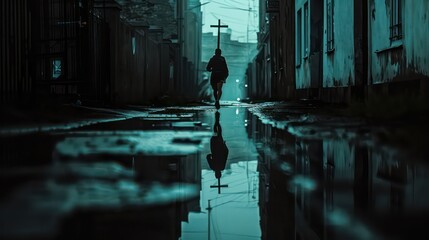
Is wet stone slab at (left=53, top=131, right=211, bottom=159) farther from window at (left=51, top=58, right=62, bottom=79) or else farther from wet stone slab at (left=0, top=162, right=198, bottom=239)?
window at (left=51, top=58, right=62, bottom=79)

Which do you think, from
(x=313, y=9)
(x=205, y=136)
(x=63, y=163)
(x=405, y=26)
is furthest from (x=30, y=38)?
(x=313, y=9)

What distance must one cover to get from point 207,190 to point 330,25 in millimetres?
13975

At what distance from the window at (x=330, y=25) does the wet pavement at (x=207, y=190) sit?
11.2m

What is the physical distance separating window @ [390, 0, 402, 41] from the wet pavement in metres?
5.15

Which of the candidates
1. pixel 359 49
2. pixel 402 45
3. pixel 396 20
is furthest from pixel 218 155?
pixel 359 49

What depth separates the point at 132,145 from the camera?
5.51 meters

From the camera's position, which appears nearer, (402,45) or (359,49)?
(402,45)

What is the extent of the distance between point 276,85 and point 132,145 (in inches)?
1035

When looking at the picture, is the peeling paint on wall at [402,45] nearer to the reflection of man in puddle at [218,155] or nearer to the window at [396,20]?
the window at [396,20]

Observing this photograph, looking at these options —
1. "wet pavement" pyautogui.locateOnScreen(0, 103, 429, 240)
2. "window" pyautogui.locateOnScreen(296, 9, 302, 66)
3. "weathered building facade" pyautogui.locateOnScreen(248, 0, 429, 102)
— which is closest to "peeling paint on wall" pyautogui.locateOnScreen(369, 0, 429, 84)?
"weathered building facade" pyautogui.locateOnScreen(248, 0, 429, 102)

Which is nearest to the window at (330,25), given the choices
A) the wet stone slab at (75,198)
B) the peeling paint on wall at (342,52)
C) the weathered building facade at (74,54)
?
the peeling paint on wall at (342,52)

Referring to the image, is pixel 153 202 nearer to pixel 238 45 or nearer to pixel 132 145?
pixel 132 145

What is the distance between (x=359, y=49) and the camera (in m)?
13.2

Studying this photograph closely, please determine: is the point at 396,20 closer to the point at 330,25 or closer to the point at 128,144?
the point at 330,25
